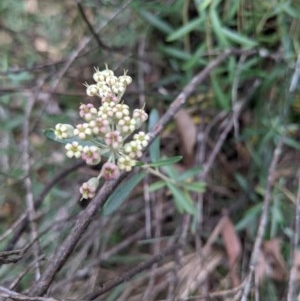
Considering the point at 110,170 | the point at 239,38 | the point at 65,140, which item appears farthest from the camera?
the point at 239,38

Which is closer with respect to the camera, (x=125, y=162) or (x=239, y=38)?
(x=125, y=162)

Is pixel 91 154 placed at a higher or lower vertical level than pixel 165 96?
lower

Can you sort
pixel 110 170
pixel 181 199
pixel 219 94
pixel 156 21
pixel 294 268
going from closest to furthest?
pixel 110 170
pixel 294 268
pixel 181 199
pixel 219 94
pixel 156 21

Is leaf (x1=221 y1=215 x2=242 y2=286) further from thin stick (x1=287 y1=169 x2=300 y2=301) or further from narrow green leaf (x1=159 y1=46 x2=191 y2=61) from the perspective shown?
narrow green leaf (x1=159 y1=46 x2=191 y2=61)

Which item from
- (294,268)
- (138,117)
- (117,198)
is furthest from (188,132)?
(138,117)

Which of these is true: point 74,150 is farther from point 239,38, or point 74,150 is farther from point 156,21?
point 156,21

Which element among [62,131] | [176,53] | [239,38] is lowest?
[62,131]

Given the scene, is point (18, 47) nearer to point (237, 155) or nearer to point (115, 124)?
point (237, 155)
